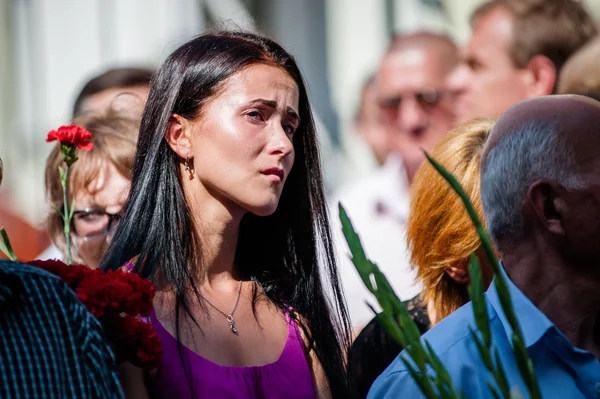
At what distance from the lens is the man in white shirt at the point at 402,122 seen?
5.49m

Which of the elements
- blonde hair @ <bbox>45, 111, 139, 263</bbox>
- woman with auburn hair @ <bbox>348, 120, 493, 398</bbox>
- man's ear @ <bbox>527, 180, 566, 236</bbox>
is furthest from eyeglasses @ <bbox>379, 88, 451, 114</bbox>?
man's ear @ <bbox>527, 180, 566, 236</bbox>

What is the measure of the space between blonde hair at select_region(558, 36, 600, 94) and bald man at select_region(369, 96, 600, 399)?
5.00 ft

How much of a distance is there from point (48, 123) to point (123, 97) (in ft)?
15.9

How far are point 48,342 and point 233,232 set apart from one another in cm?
97

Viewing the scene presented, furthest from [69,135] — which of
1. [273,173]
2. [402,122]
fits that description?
[402,122]

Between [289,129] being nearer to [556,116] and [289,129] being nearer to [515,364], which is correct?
[556,116]

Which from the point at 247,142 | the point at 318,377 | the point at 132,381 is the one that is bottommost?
the point at 318,377

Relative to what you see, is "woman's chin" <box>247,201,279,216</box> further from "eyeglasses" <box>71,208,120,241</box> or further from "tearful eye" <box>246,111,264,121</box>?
"eyeglasses" <box>71,208,120,241</box>

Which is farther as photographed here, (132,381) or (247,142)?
(247,142)

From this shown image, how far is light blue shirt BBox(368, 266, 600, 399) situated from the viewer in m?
2.36

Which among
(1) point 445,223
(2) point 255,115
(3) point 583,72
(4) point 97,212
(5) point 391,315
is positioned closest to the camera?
(5) point 391,315

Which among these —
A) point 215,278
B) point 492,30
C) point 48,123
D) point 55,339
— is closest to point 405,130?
point 492,30

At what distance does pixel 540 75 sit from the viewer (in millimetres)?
4770

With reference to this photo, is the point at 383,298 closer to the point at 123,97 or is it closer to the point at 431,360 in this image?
the point at 431,360
